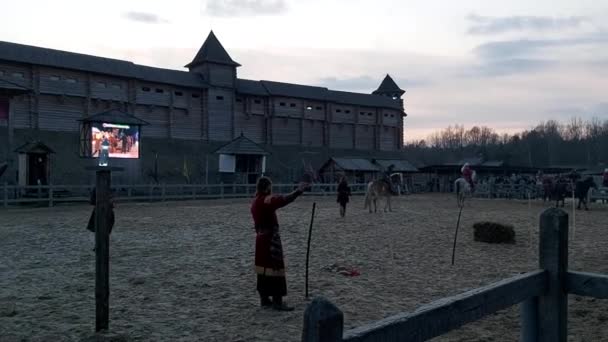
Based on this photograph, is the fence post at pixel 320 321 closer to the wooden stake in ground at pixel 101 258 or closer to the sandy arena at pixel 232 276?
the sandy arena at pixel 232 276

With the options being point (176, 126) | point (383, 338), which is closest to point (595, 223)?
point (383, 338)

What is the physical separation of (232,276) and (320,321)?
7942 mm

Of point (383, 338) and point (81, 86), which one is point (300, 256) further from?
point (81, 86)

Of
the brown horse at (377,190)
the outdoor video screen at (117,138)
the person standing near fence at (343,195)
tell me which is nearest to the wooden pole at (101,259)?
the person standing near fence at (343,195)

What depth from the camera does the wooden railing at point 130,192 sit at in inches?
1098

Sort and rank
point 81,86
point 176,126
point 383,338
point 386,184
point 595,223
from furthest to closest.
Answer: point 176,126, point 81,86, point 386,184, point 595,223, point 383,338

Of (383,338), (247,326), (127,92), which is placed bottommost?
(247,326)

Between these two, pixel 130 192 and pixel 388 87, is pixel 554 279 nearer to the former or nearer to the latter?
pixel 130 192

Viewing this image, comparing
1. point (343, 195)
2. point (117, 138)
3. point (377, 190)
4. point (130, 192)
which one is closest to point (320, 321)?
point (343, 195)

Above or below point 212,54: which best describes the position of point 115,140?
below

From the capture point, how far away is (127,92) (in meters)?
46.8

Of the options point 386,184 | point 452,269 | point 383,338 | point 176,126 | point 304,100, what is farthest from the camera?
point 304,100

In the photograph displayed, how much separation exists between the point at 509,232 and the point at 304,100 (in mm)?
45672

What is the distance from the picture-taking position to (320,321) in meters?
1.90
